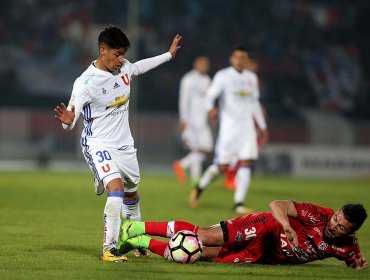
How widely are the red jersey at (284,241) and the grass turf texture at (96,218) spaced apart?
163 mm

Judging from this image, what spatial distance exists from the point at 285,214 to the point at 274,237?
0.61 meters

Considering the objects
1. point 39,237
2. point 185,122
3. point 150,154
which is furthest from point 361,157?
point 39,237

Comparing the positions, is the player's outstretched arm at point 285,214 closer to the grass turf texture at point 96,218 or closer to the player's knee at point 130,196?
the grass turf texture at point 96,218

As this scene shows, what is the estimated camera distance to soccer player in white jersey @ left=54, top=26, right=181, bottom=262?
8.74m

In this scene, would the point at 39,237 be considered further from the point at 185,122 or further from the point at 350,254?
the point at 185,122

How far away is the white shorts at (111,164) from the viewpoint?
8.89 metres

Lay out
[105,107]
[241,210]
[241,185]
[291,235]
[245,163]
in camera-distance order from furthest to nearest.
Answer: [245,163]
[241,185]
[241,210]
[105,107]
[291,235]

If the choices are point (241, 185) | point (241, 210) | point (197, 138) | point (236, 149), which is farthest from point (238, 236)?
point (197, 138)

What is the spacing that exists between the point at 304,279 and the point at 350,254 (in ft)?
2.67

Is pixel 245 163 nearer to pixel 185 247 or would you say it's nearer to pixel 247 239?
pixel 247 239

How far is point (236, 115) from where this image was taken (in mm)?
15500

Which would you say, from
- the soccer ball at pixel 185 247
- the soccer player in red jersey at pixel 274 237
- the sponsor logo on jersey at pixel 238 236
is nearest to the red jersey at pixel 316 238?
the soccer player in red jersey at pixel 274 237

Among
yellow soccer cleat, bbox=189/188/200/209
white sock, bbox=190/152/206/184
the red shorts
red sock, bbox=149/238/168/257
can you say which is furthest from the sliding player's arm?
white sock, bbox=190/152/206/184

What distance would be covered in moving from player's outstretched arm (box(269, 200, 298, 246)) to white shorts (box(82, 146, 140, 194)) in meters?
1.60
